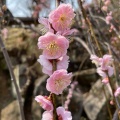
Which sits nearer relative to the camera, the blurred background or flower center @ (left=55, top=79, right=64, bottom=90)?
flower center @ (left=55, top=79, right=64, bottom=90)

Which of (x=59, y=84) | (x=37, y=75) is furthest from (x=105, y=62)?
(x=37, y=75)

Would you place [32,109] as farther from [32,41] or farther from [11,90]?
[32,41]

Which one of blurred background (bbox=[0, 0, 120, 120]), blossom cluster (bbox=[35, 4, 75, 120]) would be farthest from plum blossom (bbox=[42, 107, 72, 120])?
blurred background (bbox=[0, 0, 120, 120])

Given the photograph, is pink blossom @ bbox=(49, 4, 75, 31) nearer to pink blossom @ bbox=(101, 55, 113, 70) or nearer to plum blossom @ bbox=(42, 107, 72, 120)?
plum blossom @ bbox=(42, 107, 72, 120)

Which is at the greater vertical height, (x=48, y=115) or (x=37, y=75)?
(x=48, y=115)

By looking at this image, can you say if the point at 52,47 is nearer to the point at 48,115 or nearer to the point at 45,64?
the point at 45,64

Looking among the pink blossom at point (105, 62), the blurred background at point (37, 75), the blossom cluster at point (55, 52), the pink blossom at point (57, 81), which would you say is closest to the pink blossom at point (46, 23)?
the blossom cluster at point (55, 52)

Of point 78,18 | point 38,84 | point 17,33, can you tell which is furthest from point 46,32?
point 17,33
